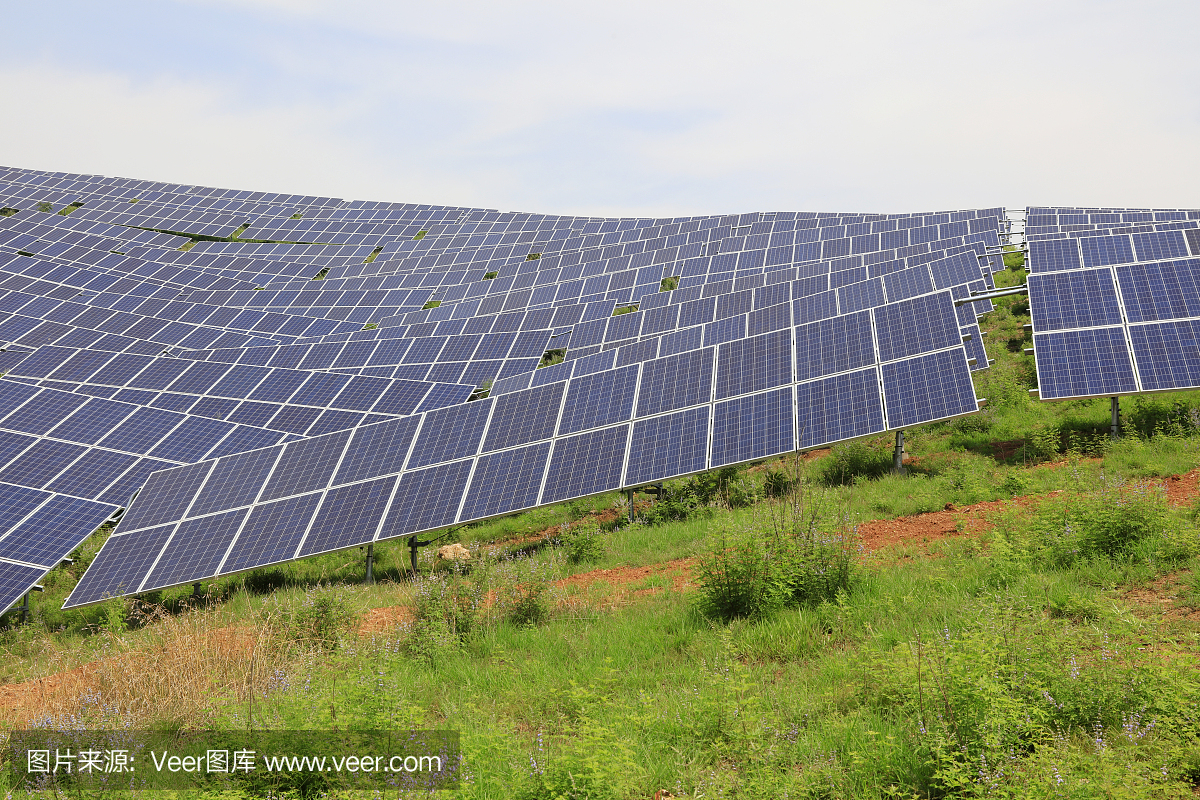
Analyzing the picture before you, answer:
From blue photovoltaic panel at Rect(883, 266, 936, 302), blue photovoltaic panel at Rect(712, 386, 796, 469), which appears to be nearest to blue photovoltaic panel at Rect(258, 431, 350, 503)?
blue photovoltaic panel at Rect(712, 386, 796, 469)

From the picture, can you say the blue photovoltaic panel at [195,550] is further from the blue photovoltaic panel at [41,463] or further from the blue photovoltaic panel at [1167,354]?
the blue photovoltaic panel at [1167,354]

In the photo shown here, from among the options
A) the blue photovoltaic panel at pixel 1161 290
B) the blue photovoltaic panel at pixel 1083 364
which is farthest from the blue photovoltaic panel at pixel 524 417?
the blue photovoltaic panel at pixel 1161 290

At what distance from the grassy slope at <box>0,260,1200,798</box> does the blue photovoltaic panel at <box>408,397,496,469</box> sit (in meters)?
4.01

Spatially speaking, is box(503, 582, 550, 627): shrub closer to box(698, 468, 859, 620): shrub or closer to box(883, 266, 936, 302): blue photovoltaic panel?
box(698, 468, 859, 620): shrub

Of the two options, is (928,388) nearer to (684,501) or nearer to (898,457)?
(898,457)

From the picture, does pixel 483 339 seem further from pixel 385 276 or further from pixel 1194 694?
pixel 385 276

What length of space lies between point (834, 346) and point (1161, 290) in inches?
261

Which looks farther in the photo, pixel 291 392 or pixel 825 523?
pixel 291 392

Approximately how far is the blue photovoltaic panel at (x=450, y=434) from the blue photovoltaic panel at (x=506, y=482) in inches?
32.6

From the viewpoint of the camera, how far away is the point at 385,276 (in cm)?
6719

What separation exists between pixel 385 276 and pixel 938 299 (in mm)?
56158

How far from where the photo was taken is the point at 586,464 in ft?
52.8

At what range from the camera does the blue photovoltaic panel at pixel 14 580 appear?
15036 mm

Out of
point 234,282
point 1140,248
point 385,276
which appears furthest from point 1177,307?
point 234,282
